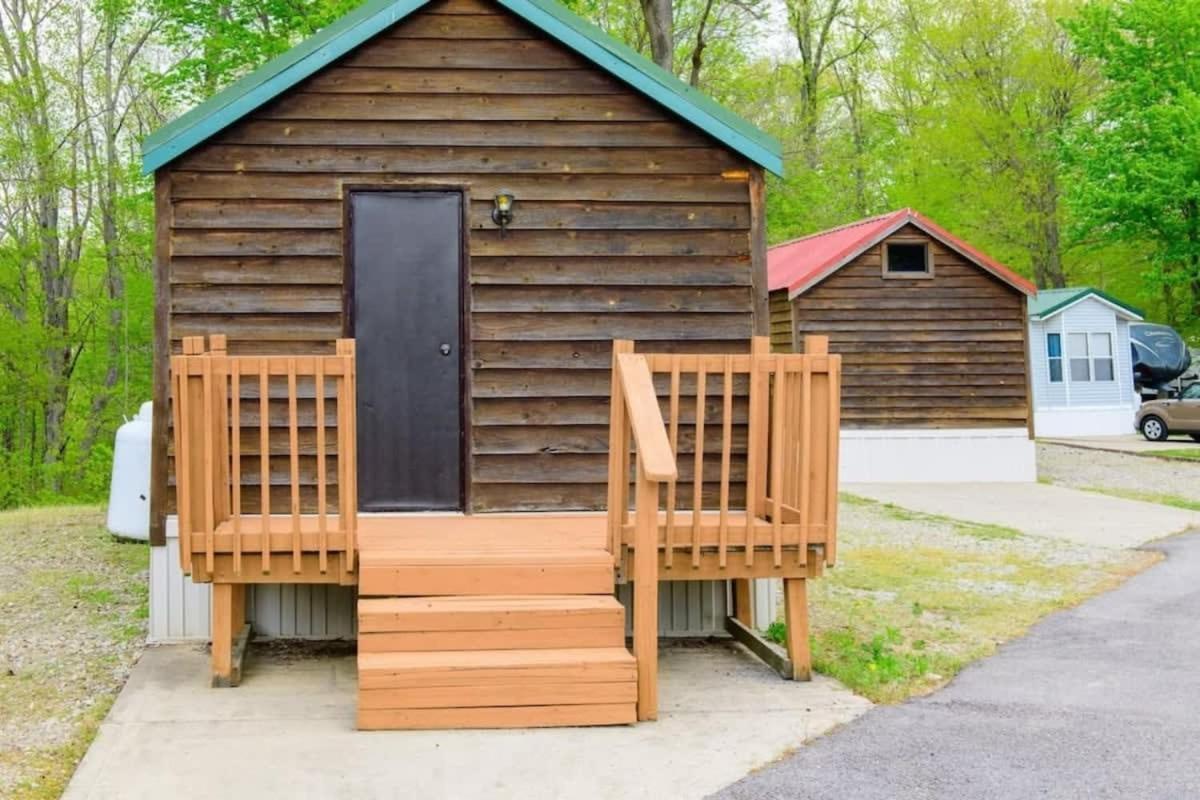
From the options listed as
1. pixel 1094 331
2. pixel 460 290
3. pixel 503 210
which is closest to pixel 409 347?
pixel 460 290

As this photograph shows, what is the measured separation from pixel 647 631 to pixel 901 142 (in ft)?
115

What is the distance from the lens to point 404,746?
493 centimetres

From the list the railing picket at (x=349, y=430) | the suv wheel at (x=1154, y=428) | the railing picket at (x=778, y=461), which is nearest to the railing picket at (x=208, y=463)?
the railing picket at (x=349, y=430)

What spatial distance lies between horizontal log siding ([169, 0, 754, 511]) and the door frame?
1.4 inches

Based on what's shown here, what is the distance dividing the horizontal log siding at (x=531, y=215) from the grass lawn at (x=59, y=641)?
7.29 ft

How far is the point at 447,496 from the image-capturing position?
294 inches

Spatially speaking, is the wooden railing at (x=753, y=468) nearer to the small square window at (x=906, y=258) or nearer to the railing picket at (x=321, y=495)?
the railing picket at (x=321, y=495)

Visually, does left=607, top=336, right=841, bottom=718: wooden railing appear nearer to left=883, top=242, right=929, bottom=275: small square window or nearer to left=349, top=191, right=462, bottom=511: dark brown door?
left=349, top=191, right=462, bottom=511: dark brown door

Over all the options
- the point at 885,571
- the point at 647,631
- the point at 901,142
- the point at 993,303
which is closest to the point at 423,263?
the point at 647,631

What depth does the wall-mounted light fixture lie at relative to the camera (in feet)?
24.2

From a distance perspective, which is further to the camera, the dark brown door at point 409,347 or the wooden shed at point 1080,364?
the wooden shed at point 1080,364

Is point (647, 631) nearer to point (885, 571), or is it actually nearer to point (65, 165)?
point (885, 571)

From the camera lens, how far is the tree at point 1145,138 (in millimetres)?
30672

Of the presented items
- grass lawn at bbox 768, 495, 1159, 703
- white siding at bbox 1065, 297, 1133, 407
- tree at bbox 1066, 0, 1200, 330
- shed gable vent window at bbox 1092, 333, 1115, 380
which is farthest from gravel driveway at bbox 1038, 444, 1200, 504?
tree at bbox 1066, 0, 1200, 330
